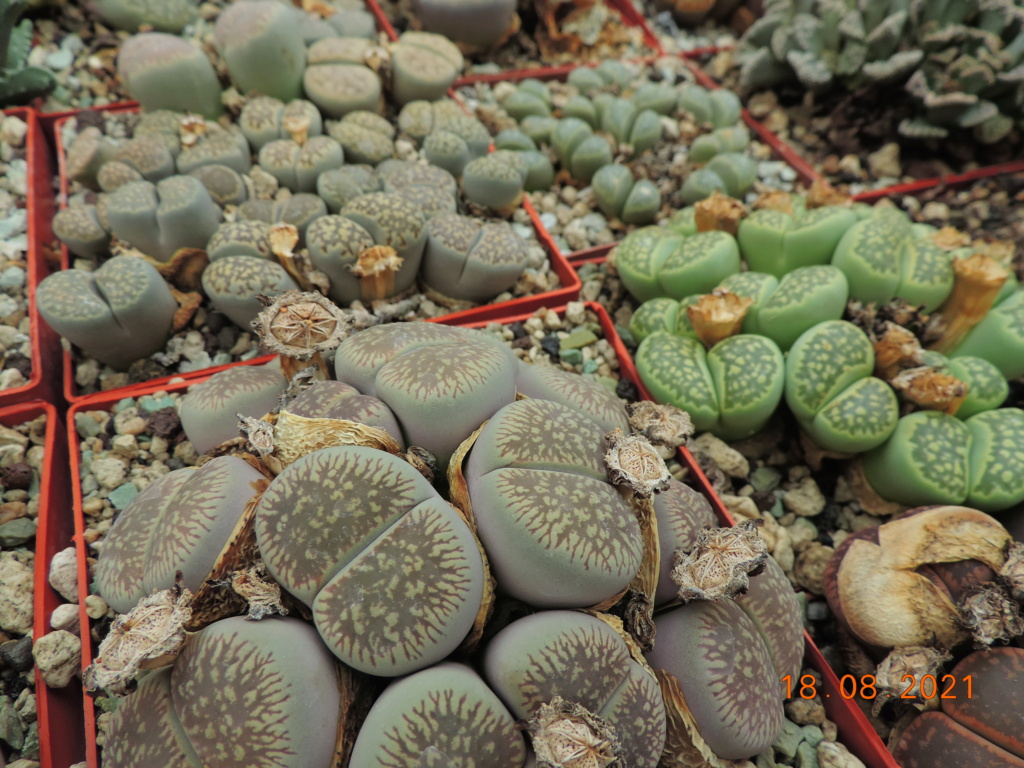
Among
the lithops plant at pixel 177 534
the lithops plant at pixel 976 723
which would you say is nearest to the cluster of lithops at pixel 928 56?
the lithops plant at pixel 976 723

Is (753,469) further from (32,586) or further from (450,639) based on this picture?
(32,586)

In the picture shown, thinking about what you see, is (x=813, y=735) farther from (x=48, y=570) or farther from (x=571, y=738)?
(x=48, y=570)

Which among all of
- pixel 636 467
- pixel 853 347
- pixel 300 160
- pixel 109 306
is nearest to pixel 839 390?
pixel 853 347

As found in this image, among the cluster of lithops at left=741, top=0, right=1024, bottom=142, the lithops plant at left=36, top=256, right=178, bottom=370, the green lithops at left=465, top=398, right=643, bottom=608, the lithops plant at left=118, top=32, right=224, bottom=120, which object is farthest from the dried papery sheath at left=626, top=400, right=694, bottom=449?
the cluster of lithops at left=741, top=0, right=1024, bottom=142

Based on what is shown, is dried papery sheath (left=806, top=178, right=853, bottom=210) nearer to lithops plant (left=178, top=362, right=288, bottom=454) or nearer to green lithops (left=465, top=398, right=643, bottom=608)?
green lithops (left=465, top=398, right=643, bottom=608)

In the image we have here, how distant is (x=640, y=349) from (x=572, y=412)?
2.39 feet

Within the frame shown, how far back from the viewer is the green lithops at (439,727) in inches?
30.0

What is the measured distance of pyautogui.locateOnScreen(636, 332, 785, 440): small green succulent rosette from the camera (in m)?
1.58

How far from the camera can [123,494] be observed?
4.62 feet

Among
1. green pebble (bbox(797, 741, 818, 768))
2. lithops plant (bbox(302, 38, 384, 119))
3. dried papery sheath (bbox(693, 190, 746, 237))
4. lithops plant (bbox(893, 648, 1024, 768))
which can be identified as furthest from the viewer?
lithops plant (bbox(302, 38, 384, 119))

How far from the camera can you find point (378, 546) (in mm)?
812

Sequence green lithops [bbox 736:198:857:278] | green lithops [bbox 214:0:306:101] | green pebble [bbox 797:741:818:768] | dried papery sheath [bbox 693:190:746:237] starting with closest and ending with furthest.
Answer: green pebble [bbox 797:741:818:768] < green lithops [bbox 736:198:857:278] < dried papery sheath [bbox 693:190:746:237] < green lithops [bbox 214:0:306:101]

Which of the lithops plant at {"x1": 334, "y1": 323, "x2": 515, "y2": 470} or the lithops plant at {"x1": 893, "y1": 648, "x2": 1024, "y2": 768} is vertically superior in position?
the lithops plant at {"x1": 334, "y1": 323, "x2": 515, "y2": 470}

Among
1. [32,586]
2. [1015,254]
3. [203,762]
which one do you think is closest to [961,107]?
[1015,254]
